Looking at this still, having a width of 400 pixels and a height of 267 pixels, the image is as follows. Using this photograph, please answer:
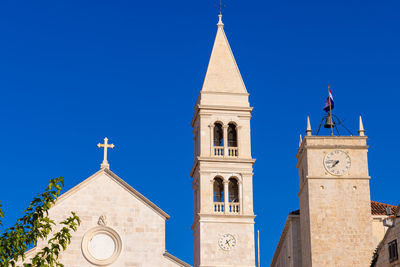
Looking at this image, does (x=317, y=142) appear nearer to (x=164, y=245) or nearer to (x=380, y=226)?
(x=380, y=226)

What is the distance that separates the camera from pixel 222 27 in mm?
39469

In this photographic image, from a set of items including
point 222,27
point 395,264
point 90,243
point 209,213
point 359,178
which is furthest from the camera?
point 222,27

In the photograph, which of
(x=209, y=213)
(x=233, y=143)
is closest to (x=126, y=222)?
(x=209, y=213)

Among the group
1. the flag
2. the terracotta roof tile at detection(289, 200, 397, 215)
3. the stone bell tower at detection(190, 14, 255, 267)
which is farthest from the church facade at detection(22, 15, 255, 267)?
the terracotta roof tile at detection(289, 200, 397, 215)

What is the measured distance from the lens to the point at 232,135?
1457 inches

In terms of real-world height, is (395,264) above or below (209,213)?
below

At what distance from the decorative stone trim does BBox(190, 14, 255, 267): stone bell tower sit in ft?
14.6

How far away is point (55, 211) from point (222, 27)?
1404 centimetres

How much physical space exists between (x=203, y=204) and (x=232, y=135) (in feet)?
13.5

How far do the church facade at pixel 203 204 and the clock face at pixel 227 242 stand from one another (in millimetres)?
45

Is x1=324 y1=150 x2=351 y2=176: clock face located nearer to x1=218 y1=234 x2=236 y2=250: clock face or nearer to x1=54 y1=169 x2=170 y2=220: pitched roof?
x1=218 y1=234 x2=236 y2=250: clock face

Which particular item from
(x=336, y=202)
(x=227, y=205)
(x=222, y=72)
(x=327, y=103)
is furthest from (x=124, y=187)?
(x=327, y=103)

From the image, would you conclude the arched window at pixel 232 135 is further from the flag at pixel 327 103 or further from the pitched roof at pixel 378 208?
the pitched roof at pixel 378 208

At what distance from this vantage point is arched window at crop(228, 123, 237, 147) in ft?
120
